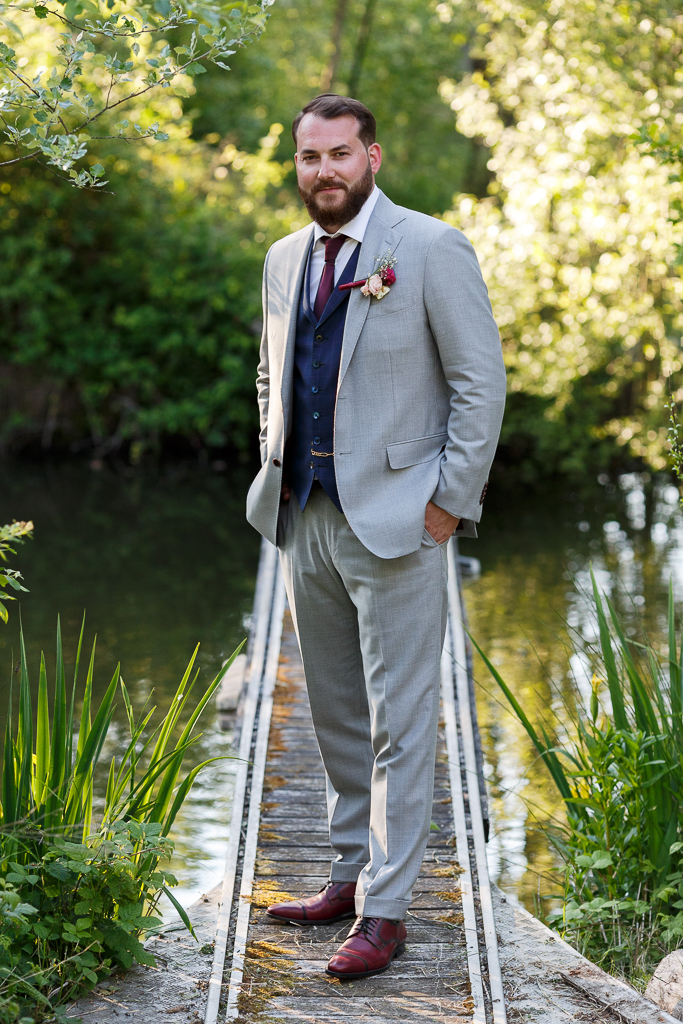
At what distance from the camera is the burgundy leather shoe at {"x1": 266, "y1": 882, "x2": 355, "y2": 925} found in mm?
2590

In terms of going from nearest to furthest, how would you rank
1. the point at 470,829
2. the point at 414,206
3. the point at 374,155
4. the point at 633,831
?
1. the point at 374,155
2. the point at 633,831
3. the point at 470,829
4. the point at 414,206

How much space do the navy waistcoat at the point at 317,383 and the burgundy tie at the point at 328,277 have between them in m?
0.02

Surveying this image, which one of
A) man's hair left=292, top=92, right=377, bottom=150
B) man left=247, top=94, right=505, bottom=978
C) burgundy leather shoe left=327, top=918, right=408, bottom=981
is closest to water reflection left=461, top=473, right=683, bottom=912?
man left=247, top=94, right=505, bottom=978

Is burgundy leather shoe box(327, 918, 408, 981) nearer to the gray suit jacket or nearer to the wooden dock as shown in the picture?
the wooden dock

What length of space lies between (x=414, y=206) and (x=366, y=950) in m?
17.7

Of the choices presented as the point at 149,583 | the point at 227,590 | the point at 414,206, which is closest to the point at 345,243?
the point at 227,590

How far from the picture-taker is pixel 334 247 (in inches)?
94.2

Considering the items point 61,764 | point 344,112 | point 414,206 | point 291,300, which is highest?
point 414,206

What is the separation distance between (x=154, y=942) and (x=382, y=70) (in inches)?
797

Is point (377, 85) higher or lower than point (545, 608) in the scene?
higher

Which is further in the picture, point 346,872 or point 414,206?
point 414,206

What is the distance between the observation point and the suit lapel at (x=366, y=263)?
90.0 inches

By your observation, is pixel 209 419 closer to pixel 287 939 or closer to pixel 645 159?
pixel 645 159

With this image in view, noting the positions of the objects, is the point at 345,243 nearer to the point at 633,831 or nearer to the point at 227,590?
the point at 633,831
